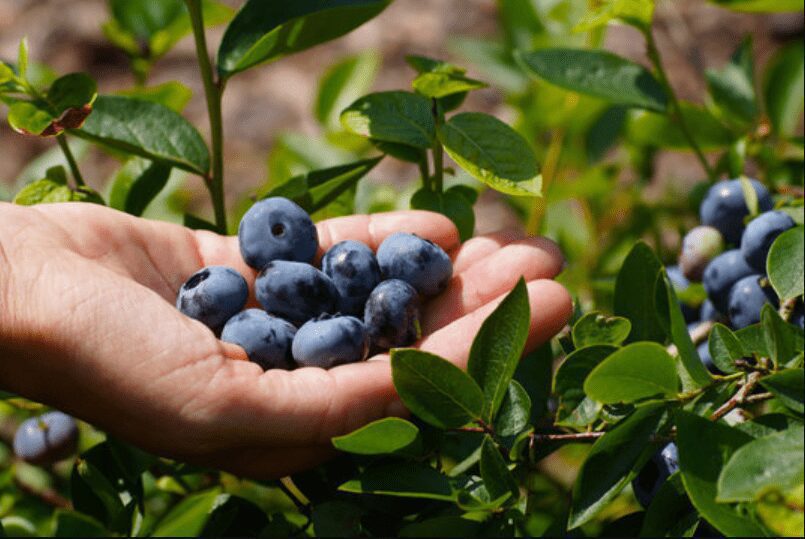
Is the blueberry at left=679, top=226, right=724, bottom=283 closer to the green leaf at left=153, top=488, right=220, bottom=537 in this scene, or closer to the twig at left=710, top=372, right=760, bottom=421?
the twig at left=710, top=372, right=760, bottom=421

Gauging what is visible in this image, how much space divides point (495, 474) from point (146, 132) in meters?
0.70

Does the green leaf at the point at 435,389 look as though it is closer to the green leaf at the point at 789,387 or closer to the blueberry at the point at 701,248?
the green leaf at the point at 789,387

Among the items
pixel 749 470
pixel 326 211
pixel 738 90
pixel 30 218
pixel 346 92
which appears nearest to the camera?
pixel 749 470

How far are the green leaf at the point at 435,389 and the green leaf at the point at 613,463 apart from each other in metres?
0.12

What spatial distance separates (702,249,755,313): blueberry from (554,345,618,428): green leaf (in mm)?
384

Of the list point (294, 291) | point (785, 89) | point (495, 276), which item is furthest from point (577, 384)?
point (785, 89)

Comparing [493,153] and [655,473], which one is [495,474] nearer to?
[655,473]

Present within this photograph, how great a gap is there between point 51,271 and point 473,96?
2.10 metres

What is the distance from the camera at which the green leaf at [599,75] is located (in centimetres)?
134

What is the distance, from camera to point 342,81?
1.89 meters

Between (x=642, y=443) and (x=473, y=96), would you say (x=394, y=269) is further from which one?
(x=473, y=96)

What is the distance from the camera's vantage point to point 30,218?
1154 millimetres

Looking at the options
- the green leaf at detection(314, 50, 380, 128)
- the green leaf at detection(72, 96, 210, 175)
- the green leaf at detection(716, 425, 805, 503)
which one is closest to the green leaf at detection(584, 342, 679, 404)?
the green leaf at detection(716, 425, 805, 503)

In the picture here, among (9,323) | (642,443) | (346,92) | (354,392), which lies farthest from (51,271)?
(346,92)
